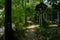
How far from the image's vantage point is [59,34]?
→ 1165 centimetres

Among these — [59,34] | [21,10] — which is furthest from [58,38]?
[21,10]

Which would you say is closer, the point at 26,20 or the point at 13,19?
the point at 13,19

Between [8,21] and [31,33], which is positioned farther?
[31,33]

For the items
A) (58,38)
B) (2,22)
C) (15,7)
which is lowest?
(58,38)

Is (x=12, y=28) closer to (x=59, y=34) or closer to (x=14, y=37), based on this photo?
(x=14, y=37)

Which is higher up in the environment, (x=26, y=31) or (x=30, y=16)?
(x=30, y=16)

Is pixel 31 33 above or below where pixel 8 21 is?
below

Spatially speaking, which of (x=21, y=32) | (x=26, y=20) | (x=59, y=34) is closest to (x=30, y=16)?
(x=26, y=20)

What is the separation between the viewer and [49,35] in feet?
34.9

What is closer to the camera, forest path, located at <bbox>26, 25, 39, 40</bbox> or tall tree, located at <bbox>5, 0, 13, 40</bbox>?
tall tree, located at <bbox>5, 0, 13, 40</bbox>

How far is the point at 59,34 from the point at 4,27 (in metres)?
3.07

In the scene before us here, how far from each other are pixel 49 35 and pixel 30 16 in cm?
164

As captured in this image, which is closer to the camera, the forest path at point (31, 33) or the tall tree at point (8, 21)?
the tall tree at point (8, 21)

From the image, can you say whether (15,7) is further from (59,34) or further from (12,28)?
(59,34)
